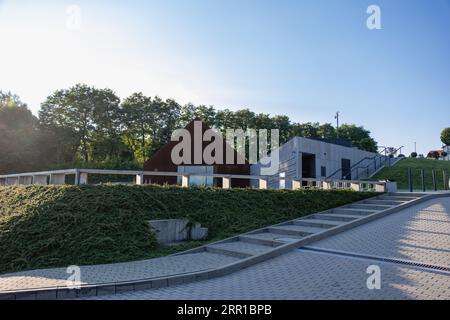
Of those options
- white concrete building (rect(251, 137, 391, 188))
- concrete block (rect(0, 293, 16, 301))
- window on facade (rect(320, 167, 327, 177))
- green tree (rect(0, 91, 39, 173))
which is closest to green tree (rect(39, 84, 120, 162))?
green tree (rect(0, 91, 39, 173))

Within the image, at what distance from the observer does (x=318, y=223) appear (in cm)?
998

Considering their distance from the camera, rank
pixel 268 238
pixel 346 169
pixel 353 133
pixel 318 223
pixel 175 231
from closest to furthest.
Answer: pixel 268 238 < pixel 175 231 < pixel 318 223 < pixel 346 169 < pixel 353 133

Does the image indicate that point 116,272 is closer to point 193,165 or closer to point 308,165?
point 193,165

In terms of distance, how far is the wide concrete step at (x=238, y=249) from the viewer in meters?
7.52

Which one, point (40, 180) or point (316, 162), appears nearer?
point (40, 180)

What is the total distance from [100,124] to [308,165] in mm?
27530

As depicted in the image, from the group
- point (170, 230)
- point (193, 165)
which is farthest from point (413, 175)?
point (170, 230)

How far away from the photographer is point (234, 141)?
42.6 m

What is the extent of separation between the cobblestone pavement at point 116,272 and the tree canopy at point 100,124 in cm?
2790

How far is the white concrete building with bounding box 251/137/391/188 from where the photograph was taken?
23.5m

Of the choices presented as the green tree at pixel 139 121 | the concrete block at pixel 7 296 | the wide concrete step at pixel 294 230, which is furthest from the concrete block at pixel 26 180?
the green tree at pixel 139 121

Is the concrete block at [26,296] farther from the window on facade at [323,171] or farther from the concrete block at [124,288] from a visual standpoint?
the window on facade at [323,171]
